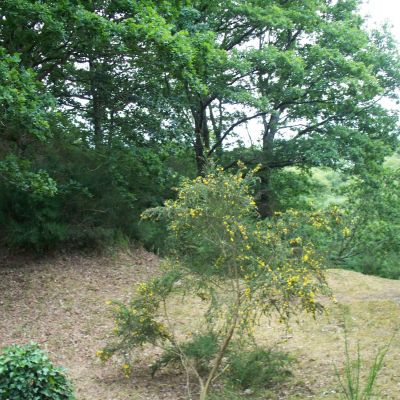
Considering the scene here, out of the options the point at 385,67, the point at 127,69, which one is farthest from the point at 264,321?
the point at 385,67

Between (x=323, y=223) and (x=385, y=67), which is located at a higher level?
(x=385, y=67)

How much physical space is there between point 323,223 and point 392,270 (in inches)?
369

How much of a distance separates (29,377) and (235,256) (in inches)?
89.9

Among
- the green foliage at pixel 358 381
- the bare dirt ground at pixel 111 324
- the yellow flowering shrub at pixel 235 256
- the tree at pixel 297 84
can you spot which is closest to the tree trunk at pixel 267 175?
the tree at pixel 297 84

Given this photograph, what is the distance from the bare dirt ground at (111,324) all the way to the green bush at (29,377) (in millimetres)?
1319

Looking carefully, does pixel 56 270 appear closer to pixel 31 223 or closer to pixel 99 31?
pixel 31 223

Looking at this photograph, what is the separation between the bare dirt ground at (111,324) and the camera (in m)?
6.85

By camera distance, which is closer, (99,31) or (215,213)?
(215,213)

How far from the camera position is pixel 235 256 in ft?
19.2

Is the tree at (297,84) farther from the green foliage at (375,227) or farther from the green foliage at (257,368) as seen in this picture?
the green foliage at (257,368)

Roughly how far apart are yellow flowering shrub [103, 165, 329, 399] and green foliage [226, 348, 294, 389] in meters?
0.52

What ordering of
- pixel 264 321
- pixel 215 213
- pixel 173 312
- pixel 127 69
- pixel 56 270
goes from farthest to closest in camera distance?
pixel 127 69
pixel 56 270
pixel 173 312
pixel 264 321
pixel 215 213

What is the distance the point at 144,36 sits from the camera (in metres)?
9.55

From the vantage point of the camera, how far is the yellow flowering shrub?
553 cm
